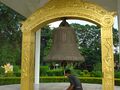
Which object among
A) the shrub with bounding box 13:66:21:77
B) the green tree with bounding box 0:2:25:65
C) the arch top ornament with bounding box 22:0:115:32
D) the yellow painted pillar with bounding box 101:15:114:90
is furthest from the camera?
the shrub with bounding box 13:66:21:77

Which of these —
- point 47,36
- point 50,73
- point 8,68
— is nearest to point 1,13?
point 8,68

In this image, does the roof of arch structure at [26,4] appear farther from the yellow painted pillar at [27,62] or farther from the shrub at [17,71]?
the shrub at [17,71]

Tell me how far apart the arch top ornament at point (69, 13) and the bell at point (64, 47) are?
249 mm

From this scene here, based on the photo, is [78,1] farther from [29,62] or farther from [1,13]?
[1,13]

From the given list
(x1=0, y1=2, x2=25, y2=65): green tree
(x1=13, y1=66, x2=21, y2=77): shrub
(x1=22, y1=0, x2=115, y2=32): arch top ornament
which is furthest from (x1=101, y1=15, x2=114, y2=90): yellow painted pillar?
(x1=13, y1=66, x2=21, y2=77): shrub

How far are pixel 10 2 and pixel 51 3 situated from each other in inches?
142

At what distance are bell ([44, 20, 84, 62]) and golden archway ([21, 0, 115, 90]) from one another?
0.84 ft

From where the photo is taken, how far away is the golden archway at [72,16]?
3.94 m

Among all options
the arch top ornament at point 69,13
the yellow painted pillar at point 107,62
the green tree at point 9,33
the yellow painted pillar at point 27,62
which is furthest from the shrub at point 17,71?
the yellow painted pillar at point 107,62

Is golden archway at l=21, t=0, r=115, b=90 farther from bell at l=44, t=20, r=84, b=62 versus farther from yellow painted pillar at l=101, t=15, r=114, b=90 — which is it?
bell at l=44, t=20, r=84, b=62

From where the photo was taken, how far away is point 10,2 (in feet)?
25.2

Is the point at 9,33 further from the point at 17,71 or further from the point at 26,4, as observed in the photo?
the point at 26,4

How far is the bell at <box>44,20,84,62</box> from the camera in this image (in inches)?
164

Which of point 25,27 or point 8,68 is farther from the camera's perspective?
point 8,68
